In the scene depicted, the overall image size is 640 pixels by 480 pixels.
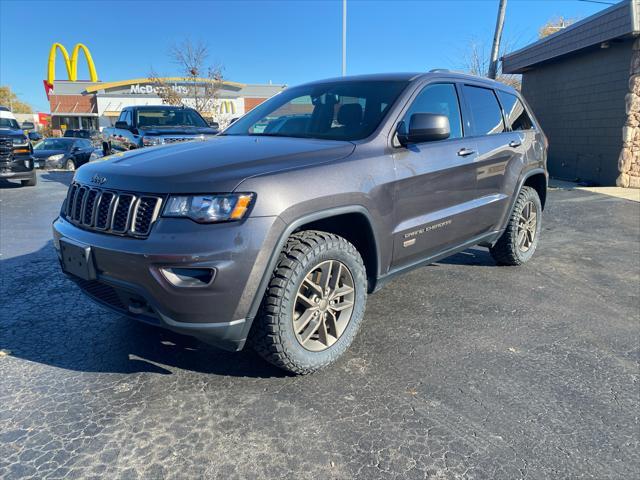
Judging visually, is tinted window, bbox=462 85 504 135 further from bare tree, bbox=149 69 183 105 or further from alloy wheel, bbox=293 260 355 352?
bare tree, bbox=149 69 183 105

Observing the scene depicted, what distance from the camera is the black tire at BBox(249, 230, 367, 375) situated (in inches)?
97.9

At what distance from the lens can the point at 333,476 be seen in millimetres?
2014

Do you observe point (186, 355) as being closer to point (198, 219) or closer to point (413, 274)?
point (198, 219)

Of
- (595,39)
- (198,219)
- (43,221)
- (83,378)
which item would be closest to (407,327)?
(198,219)

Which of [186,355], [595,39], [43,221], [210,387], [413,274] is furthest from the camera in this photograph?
[595,39]

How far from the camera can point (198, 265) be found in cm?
222

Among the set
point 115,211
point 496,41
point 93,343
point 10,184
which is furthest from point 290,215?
point 496,41

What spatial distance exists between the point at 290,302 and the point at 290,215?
48cm

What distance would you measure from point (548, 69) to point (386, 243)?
14.5m

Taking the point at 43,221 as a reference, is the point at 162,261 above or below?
above

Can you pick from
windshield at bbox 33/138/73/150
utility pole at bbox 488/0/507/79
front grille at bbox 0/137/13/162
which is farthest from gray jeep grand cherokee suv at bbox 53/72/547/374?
windshield at bbox 33/138/73/150

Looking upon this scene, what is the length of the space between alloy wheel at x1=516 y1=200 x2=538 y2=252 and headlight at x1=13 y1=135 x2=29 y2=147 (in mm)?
10894

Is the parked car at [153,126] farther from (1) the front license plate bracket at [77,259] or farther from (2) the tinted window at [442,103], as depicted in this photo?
(1) the front license plate bracket at [77,259]

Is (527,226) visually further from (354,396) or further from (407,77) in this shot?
(354,396)
